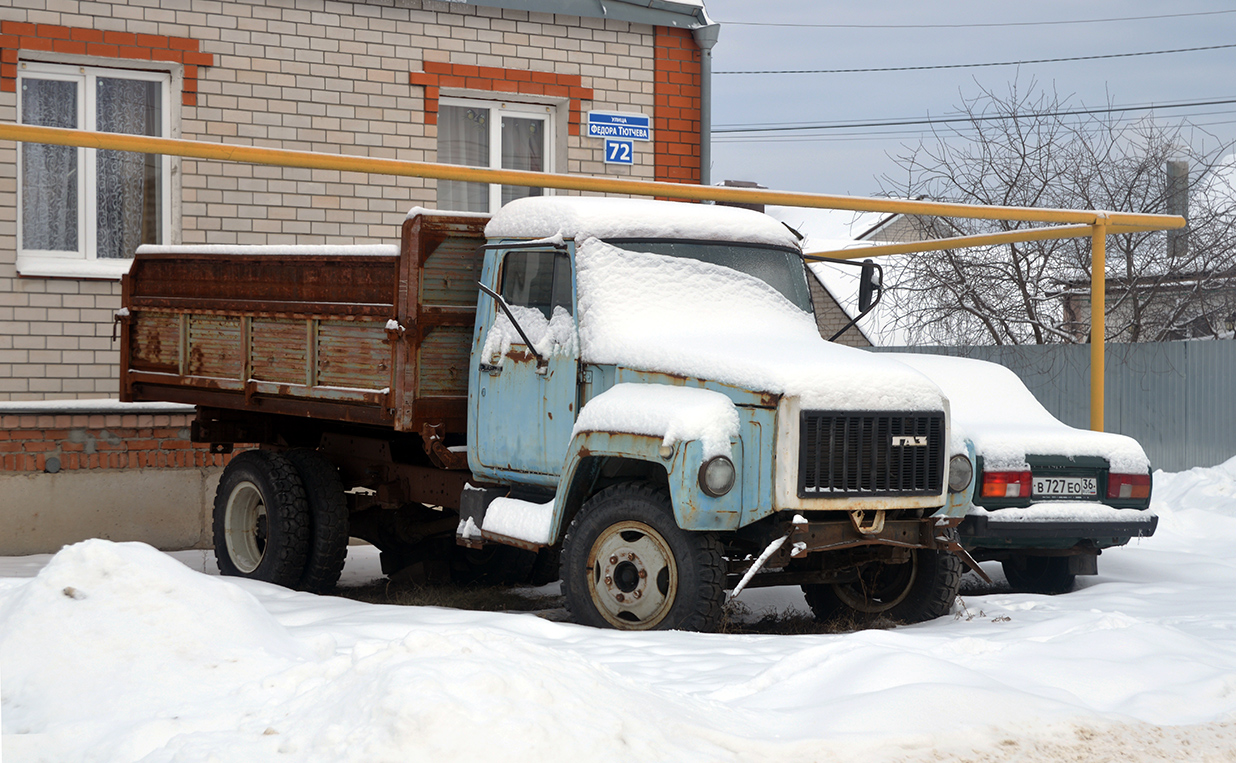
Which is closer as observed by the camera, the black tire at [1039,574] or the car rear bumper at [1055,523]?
the car rear bumper at [1055,523]

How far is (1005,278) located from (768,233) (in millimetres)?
9968

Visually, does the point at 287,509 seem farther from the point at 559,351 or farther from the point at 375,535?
the point at 559,351

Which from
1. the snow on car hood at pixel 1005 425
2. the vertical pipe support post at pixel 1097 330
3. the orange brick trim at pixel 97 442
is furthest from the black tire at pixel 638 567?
the orange brick trim at pixel 97 442

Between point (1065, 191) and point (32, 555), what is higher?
point (1065, 191)

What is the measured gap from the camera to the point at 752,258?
7.35 metres

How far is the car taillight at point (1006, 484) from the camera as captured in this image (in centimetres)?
739

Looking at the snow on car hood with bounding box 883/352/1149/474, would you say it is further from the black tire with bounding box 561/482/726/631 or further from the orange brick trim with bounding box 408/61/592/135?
the orange brick trim with bounding box 408/61/592/135

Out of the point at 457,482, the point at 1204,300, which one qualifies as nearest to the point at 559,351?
the point at 457,482

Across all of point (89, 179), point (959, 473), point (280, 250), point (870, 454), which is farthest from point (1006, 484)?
point (89, 179)

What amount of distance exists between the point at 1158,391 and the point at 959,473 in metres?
9.21

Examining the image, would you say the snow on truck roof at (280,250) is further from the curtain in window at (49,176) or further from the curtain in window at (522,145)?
the curtain in window at (522,145)

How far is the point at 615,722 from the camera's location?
158 inches

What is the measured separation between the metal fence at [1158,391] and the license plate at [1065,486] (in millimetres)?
7339

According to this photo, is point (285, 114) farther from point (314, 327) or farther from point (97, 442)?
point (314, 327)
